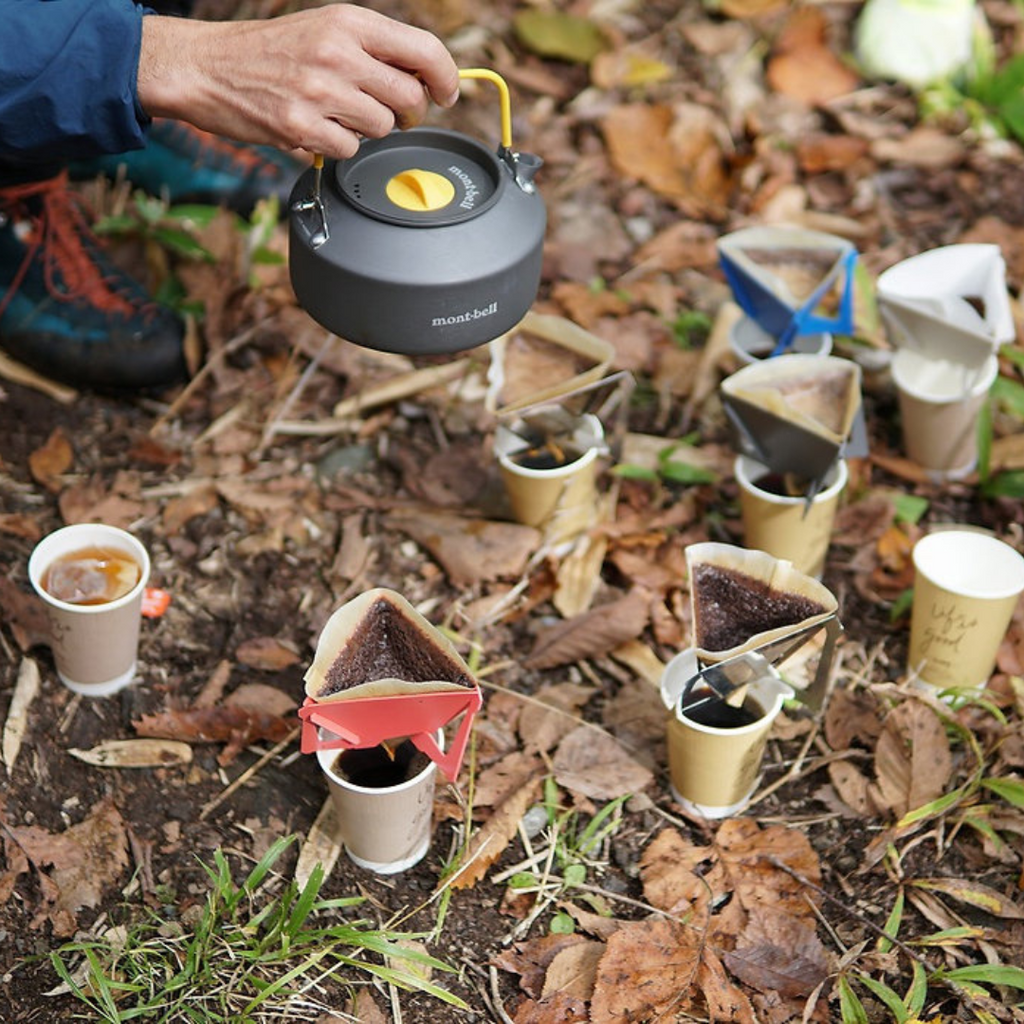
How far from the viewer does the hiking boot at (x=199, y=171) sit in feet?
9.50

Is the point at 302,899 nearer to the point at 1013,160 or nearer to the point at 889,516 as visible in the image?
the point at 889,516

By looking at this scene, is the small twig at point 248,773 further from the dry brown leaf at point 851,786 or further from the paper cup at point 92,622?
the dry brown leaf at point 851,786

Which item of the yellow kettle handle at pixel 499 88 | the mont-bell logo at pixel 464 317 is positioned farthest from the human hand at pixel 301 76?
the mont-bell logo at pixel 464 317

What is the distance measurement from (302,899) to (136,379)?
1.20 meters

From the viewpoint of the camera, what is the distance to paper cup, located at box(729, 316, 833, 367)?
2.56 metres

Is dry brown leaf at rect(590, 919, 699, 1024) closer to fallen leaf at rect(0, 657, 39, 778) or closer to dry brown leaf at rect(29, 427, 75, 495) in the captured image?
fallen leaf at rect(0, 657, 39, 778)

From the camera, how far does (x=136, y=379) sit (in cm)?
257

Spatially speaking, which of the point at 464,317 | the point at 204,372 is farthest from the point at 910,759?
the point at 204,372

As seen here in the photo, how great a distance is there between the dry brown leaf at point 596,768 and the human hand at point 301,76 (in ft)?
3.16

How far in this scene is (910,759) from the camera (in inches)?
80.4

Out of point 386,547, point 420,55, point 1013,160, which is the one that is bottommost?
point 386,547

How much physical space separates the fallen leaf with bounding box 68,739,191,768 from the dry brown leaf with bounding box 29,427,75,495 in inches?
23.3

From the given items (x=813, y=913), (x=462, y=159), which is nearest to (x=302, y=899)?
(x=813, y=913)

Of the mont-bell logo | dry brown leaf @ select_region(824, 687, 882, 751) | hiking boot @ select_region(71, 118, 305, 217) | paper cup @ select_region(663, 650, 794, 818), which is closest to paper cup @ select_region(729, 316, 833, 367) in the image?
dry brown leaf @ select_region(824, 687, 882, 751)
